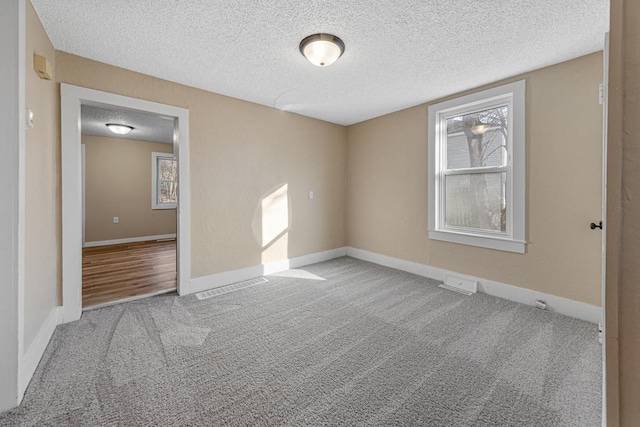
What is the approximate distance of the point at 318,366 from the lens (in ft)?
5.88

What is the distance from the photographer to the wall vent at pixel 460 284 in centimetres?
307

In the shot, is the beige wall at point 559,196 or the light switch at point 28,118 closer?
the light switch at point 28,118

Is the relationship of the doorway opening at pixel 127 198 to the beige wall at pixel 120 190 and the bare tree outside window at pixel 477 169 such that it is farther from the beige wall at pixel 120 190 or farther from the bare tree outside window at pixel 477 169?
the bare tree outside window at pixel 477 169

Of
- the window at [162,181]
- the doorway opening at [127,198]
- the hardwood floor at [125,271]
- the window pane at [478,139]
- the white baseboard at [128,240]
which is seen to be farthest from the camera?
the window at [162,181]

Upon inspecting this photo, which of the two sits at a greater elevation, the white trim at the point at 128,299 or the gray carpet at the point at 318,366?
the white trim at the point at 128,299

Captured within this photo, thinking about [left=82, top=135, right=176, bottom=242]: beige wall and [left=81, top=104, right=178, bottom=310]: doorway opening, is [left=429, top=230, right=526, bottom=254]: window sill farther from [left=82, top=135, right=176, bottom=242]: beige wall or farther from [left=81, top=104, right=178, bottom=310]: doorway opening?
[left=82, top=135, right=176, bottom=242]: beige wall

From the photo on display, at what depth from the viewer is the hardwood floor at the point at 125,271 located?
305 centimetres

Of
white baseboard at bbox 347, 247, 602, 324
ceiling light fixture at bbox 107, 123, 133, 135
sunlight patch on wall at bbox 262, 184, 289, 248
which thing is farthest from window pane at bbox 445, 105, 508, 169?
ceiling light fixture at bbox 107, 123, 133, 135

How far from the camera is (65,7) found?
182 cm

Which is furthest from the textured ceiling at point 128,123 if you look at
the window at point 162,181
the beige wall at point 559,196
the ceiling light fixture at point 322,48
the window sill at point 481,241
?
the beige wall at point 559,196

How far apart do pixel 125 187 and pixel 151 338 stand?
520 centimetres

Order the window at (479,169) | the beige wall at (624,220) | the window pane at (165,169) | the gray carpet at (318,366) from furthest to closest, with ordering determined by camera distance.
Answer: the window pane at (165,169) < the window at (479,169) < the gray carpet at (318,366) < the beige wall at (624,220)

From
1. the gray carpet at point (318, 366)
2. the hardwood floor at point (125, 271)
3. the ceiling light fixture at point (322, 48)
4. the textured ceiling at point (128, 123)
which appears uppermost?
the textured ceiling at point (128, 123)

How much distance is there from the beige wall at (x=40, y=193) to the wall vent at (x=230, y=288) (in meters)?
1.21
